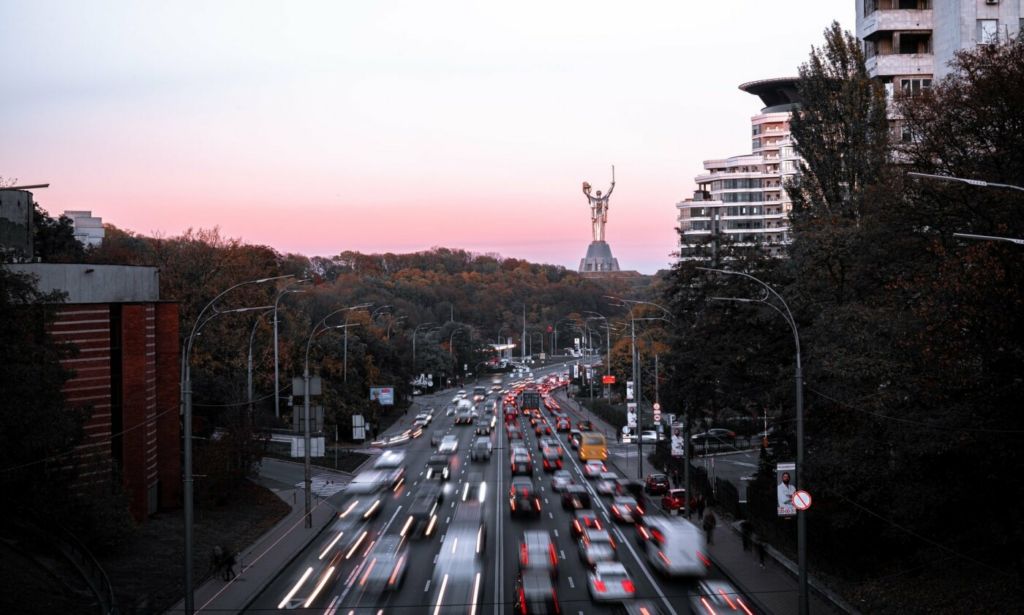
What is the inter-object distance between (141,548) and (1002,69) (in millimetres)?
29728

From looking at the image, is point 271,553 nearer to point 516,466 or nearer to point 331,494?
point 331,494

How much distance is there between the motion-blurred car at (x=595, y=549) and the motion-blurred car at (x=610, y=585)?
0.88 m

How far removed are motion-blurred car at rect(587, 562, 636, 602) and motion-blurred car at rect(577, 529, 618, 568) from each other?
88cm

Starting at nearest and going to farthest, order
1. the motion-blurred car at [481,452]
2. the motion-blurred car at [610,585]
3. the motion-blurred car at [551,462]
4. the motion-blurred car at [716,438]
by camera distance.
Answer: the motion-blurred car at [610,585] < the motion-blurred car at [551,462] < the motion-blurred car at [481,452] < the motion-blurred car at [716,438]

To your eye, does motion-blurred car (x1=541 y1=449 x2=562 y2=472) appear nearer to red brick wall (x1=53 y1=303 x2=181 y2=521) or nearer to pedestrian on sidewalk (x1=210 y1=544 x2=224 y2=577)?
red brick wall (x1=53 y1=303 x2=181 y2=521)

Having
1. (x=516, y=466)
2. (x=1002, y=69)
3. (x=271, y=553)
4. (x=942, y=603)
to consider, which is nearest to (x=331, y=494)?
(x=516, y=466)

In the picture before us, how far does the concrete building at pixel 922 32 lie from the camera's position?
146ft

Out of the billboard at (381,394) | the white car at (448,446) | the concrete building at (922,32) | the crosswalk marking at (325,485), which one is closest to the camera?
the concrete building at (922,32)

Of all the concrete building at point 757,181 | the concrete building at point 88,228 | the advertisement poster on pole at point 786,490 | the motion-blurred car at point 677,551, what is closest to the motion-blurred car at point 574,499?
Answer: the motion-blurred car at point 677,551

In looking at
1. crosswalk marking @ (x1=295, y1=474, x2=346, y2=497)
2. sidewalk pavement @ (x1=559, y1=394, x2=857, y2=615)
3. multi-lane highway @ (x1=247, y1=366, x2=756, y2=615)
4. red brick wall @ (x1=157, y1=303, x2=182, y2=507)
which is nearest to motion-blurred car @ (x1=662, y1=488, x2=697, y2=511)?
multi-lane highway @ (x1=247, y1=366, x2=756, y2=615)

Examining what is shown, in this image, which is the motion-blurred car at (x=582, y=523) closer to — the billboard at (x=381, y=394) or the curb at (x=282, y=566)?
the curb at (x=282, y=566)

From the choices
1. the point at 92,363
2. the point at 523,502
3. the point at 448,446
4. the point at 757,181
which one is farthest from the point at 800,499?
the point at 757,181

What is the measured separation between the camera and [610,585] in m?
25.0

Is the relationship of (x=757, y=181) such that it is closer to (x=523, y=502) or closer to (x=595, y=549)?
(x=523, y=502)
